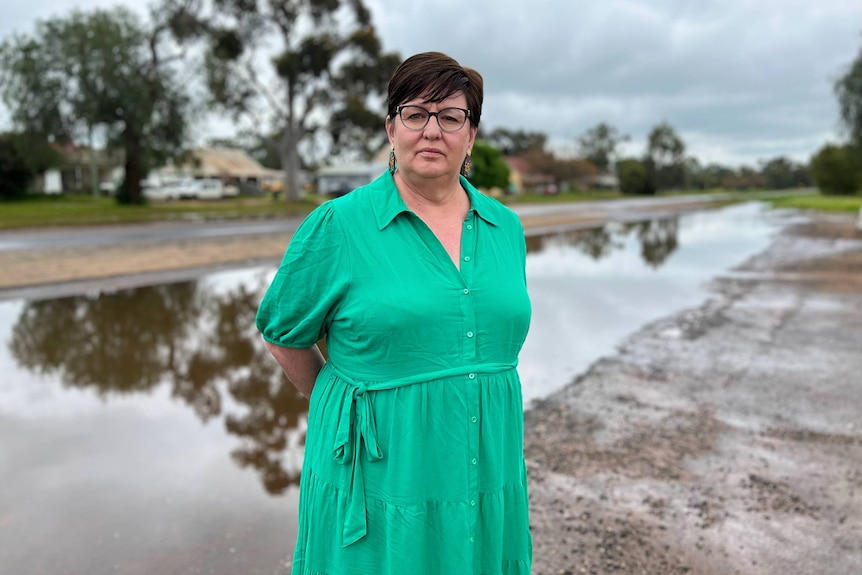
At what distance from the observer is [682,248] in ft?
65.1

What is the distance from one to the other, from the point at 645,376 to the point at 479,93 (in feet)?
16.3

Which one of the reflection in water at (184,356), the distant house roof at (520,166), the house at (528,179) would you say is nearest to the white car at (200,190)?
the reflection in water at (184,356)

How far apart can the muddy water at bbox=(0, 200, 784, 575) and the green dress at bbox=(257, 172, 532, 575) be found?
5.22 ft

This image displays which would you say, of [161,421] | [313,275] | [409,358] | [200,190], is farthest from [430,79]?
[200,190]

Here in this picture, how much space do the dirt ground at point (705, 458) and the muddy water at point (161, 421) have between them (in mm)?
769

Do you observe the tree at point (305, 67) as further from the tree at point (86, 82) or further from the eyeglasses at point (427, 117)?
the eyeglasses at point (427, 117)

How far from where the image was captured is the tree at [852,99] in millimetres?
45594

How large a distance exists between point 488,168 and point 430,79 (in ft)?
167

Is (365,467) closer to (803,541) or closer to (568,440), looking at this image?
(803,541)

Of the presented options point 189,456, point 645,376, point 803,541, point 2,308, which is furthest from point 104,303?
point 803,541

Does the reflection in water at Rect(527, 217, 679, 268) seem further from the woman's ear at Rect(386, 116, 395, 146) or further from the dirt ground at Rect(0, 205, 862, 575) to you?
the woman's ear at Rect(386, 116, 395, 146)

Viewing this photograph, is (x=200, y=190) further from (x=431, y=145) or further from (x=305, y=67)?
(x=431, y=145)

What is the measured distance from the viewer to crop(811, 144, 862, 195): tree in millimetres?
69562

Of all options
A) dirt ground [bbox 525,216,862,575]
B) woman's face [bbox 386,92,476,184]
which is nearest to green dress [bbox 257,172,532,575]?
woman's face [bbox 386,92,476,184]
